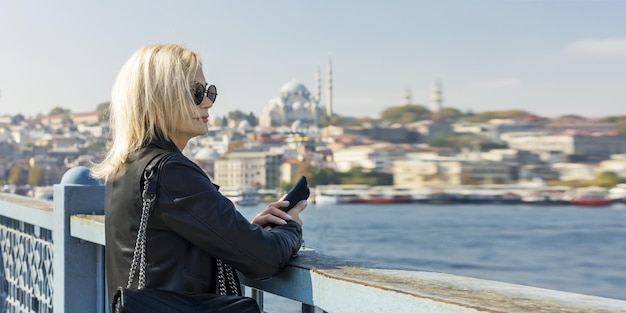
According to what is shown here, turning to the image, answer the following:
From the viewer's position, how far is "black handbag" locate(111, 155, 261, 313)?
1018 mm

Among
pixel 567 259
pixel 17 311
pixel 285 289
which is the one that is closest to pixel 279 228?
pixel 285 289

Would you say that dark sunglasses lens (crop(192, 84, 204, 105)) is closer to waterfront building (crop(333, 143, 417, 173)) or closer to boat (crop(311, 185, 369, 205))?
boat (crop(311, 185, 369, 205))

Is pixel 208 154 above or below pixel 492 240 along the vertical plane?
above

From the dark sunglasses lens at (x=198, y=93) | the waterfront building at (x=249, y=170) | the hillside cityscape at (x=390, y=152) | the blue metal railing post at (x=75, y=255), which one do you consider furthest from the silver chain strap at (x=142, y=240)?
the waterfront building at (x=249, y=170)

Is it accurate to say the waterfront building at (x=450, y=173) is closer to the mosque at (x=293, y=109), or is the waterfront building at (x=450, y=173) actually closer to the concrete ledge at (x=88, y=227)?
the mosque at (x=293, y=109)

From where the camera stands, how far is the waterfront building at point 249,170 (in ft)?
208

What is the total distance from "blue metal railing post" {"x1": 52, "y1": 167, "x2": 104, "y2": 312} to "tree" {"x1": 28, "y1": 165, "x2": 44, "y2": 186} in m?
59.1

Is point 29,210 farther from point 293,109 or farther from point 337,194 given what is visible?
point 293,109

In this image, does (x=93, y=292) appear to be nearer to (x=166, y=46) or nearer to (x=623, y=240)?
(x=166, y=46)

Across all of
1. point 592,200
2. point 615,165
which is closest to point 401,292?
point 592,200

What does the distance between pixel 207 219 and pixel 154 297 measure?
108mm

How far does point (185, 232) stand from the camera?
1025 millimetres

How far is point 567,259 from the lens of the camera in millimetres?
34312

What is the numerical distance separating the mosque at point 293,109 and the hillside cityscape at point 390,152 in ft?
4.69
